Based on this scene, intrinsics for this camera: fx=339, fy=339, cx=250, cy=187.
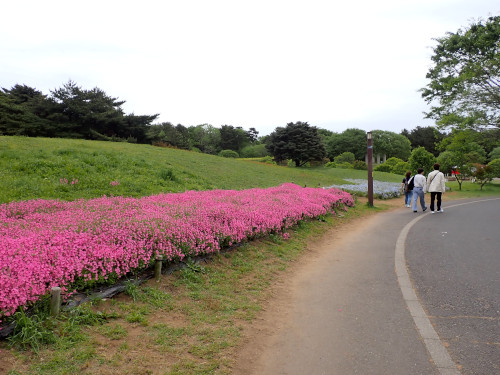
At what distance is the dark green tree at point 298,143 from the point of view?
4394 cm

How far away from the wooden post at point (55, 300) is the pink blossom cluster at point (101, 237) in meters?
0.12

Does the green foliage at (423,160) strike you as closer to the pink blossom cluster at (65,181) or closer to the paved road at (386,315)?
the paved road at (386,315)

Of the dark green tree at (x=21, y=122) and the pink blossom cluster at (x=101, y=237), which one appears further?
the dark green tree at (x=21, y=122)

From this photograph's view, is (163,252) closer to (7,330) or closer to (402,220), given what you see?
(7,330)

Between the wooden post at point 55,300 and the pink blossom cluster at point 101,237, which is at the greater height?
the pink blossom cluster at point 101,237

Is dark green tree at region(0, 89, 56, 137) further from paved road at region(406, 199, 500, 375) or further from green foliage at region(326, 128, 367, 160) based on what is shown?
green foliage at region(326, 128, 367, 160)

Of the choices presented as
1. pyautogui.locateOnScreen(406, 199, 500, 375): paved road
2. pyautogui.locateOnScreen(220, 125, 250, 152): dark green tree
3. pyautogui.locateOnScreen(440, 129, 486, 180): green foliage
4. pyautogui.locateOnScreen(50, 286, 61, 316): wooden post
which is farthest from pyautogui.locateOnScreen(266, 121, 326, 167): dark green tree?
pyautogui.locateOnScreen(50, 286, 61, 316): wooden post

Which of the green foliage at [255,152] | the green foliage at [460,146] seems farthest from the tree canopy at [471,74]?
the green foliage at [255,152]

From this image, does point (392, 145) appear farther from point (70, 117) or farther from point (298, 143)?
point (70, 117)

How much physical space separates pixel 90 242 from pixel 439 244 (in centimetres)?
736

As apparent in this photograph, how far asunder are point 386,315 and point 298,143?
40866 millimetres

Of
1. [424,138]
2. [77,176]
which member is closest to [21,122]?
[77,176]

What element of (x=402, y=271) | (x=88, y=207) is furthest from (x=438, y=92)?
(x=88, y=207)

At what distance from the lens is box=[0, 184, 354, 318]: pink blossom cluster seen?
3494 mm
